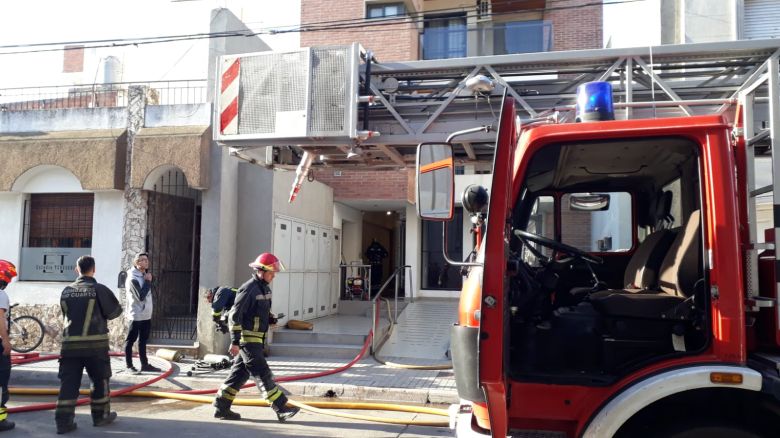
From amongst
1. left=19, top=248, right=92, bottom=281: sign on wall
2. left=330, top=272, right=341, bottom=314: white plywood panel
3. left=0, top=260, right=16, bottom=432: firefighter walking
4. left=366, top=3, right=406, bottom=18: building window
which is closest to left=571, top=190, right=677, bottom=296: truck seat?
left=0, top=260, right=16, bottom=432: firefighter walking

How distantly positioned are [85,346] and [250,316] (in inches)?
63.9

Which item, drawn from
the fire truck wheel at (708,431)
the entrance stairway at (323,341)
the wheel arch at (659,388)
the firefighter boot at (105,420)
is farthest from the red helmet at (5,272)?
the fire truck wheel at (708,431)

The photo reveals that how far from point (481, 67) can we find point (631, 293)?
145 inches

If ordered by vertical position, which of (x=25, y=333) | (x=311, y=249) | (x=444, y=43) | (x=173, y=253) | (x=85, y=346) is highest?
(x=444, y=43)

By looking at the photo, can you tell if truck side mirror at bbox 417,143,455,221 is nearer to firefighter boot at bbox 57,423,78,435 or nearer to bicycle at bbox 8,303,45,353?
firefighter boot at bbox 57,423,78,435

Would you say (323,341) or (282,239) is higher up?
(282,239)

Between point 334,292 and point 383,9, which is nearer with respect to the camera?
point 334,292

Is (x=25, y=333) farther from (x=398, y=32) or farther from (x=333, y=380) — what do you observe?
(x=398, y=32)

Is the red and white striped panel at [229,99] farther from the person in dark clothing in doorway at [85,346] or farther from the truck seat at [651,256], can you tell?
the truck seat at [651,256]

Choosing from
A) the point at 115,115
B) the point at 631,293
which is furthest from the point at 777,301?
the point at 115,115

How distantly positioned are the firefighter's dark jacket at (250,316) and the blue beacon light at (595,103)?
414 cm

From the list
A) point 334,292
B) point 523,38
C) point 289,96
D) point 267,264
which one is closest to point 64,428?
point 267,264

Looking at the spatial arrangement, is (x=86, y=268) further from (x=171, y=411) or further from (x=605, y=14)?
(x=605, y=14)

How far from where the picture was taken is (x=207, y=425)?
6.27 m
